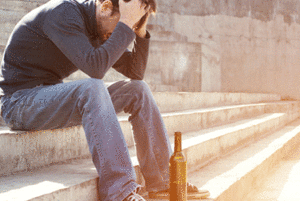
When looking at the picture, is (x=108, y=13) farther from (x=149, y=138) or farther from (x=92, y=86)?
(x=149, y=138)

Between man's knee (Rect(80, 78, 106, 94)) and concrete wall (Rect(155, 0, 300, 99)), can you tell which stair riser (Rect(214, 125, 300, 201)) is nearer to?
man's knee (Rect(80, 78, 106, 94))

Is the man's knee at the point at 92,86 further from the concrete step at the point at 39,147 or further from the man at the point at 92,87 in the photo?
the concrete step at the point at 39,147

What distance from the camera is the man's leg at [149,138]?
1505mm

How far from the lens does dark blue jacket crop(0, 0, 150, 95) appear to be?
130 cm

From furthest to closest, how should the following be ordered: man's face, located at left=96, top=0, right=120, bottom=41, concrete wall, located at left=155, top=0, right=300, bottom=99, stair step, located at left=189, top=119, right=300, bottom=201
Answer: concrete wall, located at left=155, top=0, right=300, bottom=99
stair step, located at left=189, top=119, right=300, bottom=201
man's face, located at left=96, top=0, right=120, bottom=41

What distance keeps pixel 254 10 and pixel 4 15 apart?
532cm

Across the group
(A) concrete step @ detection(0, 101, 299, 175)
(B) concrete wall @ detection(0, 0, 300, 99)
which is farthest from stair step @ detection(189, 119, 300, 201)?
(B) concrete wall @ detection(0, 0, 300, 99)

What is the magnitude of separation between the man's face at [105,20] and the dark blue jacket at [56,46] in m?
0.02

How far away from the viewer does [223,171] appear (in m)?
2.18

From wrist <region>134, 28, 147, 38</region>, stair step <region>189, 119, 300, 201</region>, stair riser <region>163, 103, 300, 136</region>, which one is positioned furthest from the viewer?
stair riser <region>163, 103, 300, 136</region>

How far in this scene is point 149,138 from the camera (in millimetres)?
1502

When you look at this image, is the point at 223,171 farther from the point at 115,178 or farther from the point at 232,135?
the point at 115,178

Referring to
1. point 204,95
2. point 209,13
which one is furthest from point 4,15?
point 209,13

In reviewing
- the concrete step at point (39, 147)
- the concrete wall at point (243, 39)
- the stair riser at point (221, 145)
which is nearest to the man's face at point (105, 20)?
the concrete step at point (39, 147)
